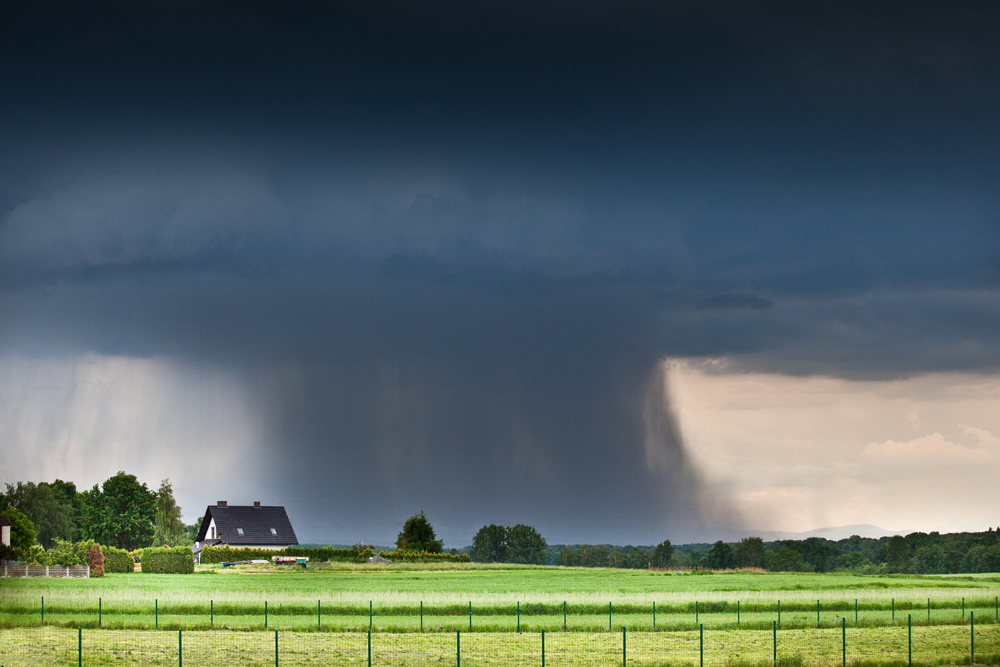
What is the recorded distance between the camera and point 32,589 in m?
79.2

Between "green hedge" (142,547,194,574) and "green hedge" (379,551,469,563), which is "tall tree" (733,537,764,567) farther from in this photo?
"green hedge" (142,547,194,574)

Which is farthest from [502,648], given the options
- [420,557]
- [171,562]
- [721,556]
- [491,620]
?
→ [721,556]

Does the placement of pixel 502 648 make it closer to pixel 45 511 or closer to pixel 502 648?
pixel 502 648

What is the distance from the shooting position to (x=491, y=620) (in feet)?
190

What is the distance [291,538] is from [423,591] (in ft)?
312

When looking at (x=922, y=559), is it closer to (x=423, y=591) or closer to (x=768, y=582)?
(x=768, y=582)

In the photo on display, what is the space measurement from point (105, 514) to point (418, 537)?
5599 cm

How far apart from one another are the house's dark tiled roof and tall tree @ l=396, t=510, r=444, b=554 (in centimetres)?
3018

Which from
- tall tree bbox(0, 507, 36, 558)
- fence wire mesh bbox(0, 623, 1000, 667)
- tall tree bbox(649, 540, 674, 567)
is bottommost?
tall tree bbox(649, 540, 674, 567)

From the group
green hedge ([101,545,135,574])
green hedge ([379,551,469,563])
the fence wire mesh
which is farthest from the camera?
green hedge ([379,551,469,563])

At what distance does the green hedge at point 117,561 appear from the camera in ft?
375

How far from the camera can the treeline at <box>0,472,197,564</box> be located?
162m

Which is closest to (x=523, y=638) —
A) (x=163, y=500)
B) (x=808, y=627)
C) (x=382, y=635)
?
(x=382, y=635)

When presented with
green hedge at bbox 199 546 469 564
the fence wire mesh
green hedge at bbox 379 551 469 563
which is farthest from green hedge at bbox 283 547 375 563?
the fence wire mesh
